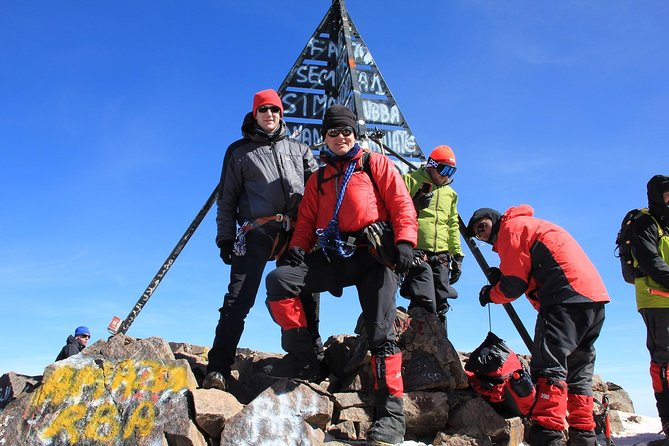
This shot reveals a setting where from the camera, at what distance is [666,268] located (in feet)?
21.2

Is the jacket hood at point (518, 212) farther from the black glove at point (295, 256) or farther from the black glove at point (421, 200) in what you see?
the black glove at point (295, 256)

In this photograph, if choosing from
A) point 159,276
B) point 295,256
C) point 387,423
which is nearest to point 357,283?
point 295,256

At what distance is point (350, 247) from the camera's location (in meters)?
5.24

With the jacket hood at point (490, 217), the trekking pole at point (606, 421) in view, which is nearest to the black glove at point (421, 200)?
the jacket hood at point (490, 217)

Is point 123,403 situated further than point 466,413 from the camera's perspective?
No

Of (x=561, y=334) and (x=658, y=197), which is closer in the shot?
(x=561, y=334)

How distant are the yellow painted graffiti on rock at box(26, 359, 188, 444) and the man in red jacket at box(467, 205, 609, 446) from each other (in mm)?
3137

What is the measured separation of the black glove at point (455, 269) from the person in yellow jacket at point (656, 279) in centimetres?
194

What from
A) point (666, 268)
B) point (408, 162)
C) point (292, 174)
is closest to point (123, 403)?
point (292, 174)

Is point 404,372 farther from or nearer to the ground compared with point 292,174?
nearer to the ground

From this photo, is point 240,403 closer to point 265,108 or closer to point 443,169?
point 265,108

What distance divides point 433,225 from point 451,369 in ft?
5.48

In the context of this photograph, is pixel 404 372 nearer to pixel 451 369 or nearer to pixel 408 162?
pixel 451 369

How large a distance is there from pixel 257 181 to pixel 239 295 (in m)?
1.18
